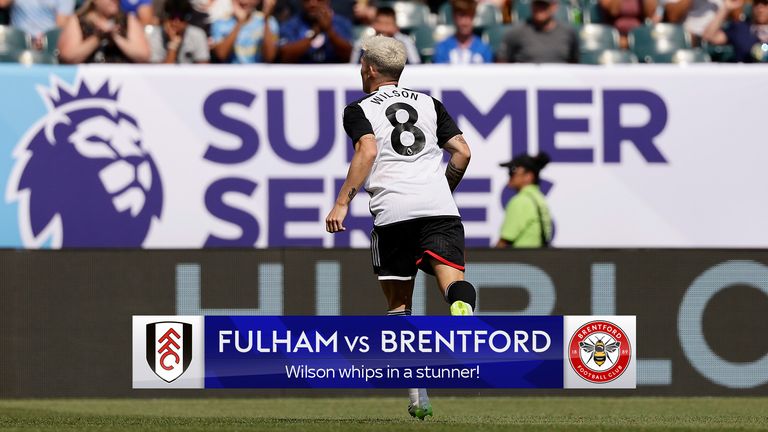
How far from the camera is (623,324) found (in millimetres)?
7457

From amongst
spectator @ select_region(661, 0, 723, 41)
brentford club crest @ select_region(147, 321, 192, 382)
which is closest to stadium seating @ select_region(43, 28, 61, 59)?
spectator @ select_region(661, 0, 723, 41)

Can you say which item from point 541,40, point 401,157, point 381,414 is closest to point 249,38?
point 541,40

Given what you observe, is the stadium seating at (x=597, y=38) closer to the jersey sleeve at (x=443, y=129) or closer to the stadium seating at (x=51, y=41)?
the stadium seating at (x=51, y=41)

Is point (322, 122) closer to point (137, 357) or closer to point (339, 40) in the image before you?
point (339, 40)

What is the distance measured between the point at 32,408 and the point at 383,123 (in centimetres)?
376

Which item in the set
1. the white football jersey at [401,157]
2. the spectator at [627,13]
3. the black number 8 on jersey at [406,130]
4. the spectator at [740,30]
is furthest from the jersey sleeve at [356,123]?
the spectator at [627,13]

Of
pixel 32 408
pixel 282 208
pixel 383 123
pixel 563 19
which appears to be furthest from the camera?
pixel 563 19

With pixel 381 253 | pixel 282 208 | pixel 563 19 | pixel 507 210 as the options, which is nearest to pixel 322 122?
pixel 282 208

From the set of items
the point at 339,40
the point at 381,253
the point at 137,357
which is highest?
the point at 339,40

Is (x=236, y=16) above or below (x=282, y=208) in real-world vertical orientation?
above

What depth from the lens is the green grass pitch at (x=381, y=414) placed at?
23.0 feet

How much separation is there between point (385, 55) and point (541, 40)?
615 centimetres

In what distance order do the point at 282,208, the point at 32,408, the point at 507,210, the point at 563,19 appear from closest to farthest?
the point at 32,408, the point at 507,210, the point at 282,208, the point at 563,19

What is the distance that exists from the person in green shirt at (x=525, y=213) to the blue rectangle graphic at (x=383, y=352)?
4.40 m
